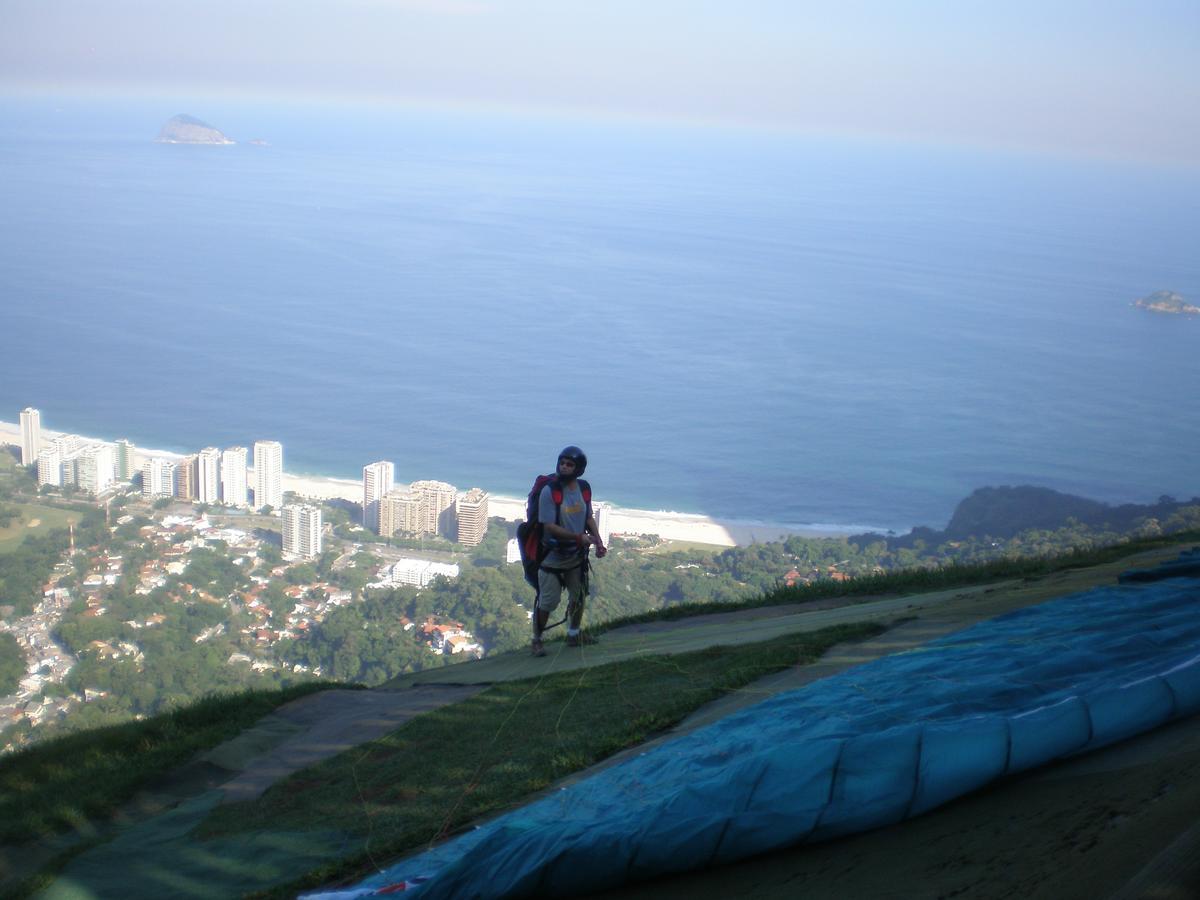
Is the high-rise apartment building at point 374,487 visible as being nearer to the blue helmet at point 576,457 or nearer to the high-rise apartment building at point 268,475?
the high-rise apartment building at point 268,475

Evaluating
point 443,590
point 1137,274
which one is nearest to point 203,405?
point 443,590

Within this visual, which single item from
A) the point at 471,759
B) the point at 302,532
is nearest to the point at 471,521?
the point at 302,532

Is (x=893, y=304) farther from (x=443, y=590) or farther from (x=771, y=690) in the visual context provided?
(x=771, y=690)

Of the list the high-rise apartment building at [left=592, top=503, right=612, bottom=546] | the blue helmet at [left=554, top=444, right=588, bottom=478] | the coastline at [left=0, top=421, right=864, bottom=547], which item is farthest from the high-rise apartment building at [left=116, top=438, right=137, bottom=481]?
the blue helmet at [left=554, top=444, right=588, bottom=478]

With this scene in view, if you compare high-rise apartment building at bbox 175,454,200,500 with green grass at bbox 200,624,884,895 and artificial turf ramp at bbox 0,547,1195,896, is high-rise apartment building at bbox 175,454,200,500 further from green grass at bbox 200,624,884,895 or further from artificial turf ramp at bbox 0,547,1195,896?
green grass at bbox 200,624,884,895

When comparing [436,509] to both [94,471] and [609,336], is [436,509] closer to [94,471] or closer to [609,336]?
[94,471]
